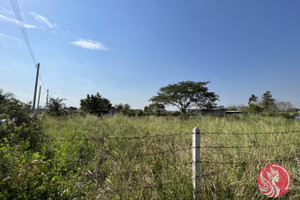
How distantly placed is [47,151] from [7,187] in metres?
2.28

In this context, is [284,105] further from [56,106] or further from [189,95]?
[56,106]

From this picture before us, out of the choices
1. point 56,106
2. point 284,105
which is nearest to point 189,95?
point 56,106

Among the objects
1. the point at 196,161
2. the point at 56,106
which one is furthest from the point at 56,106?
the point at 196,161

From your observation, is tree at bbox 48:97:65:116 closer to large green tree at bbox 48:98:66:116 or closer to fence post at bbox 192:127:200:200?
large green tree at bbox 48:98:66:116

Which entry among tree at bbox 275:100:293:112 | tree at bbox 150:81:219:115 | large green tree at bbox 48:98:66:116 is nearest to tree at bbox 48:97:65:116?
large green tree at bbox 48:98:66:116

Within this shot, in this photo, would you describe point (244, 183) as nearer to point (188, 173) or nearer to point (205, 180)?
Result: point (205, 180)

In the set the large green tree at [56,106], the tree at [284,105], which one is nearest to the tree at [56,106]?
the large green tree at [56,106]

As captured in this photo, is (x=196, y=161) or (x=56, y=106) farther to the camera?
(x=56, y=106)

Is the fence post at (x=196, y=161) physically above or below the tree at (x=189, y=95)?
below

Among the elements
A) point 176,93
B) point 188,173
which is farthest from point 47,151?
point 176,93

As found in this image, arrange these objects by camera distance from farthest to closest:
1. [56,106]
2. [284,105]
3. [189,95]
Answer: [284,105]
[189,95]
[56,106]

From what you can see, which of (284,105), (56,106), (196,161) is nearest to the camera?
(196,161)

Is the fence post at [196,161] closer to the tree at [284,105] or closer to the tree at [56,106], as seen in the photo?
the tree at [56,106]

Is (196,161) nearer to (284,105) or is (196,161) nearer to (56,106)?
(56,106)
